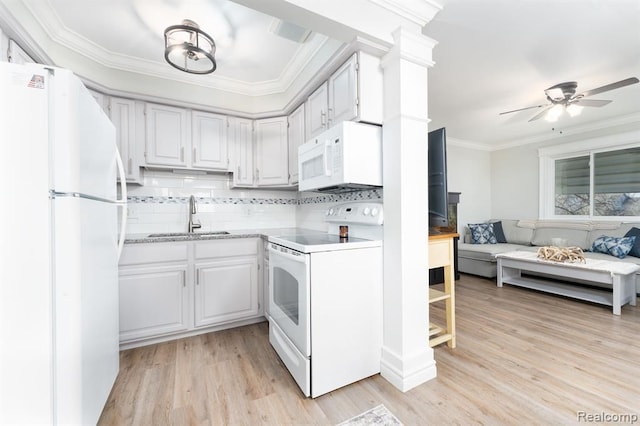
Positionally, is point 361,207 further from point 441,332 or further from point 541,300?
point 541,300

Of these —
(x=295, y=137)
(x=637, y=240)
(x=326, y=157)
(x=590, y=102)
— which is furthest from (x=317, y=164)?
(x=637, y=240)

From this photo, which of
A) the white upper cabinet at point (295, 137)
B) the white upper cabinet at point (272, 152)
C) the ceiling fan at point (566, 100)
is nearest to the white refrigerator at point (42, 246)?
the white upper cabinet at point (295, 137)

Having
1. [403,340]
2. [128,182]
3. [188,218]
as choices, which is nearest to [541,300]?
[403,340]

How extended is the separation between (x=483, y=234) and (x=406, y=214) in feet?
12.7

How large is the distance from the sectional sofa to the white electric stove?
3.10m

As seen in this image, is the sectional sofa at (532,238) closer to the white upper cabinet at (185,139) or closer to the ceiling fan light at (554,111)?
the ceiling fan light at (554,111)

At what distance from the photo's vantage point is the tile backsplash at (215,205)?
267 centimetres

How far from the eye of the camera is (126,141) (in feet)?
7.93

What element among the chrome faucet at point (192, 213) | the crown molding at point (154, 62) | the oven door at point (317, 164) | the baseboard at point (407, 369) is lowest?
the baseboard at point (407, 369)

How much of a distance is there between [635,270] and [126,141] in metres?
5.35

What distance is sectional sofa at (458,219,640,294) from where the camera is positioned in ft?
12.1

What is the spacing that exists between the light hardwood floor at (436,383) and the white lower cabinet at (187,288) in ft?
0.44

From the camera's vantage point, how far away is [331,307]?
1.58 meters

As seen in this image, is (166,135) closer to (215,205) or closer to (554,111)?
(215,205)
